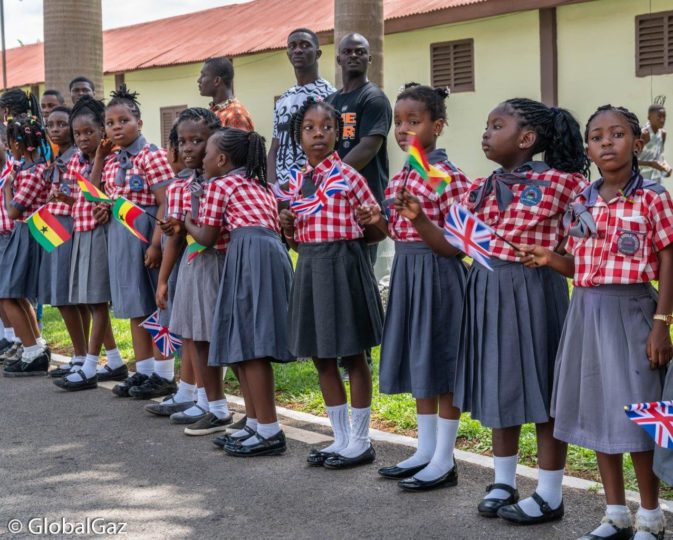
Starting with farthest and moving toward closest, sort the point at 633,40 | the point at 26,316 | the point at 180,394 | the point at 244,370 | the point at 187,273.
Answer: the point at 633,40
the point at 26,316
the point at 180,394
the point at 187,273
the point at 244,370

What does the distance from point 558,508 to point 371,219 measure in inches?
59.1

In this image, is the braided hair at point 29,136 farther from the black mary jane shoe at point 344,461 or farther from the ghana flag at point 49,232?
the black mary jane shoe at point 344,461

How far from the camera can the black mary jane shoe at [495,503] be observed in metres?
4.27

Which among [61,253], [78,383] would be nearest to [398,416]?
[78,383]

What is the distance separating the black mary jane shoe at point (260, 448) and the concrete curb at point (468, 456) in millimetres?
547

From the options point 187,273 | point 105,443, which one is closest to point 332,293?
point 187,273

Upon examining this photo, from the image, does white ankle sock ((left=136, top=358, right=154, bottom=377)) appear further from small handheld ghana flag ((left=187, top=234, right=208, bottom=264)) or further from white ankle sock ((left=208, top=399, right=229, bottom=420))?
small handheld ghana flag ((left=187, top=234, right=208, bottom=264))

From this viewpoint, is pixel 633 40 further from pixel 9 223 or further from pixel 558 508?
pixel 558 508

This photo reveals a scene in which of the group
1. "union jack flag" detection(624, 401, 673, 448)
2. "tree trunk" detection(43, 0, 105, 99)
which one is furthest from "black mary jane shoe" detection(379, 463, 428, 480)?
"tree trunk" detection(43, 0, 105, 99)

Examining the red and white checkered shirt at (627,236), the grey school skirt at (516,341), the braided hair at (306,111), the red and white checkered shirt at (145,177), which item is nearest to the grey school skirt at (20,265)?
the red and white checkered shirt at (145,177)

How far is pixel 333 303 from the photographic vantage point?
4.97 m

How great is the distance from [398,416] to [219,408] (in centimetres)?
105

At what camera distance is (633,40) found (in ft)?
48.6

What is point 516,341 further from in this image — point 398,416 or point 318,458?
point 398,416
